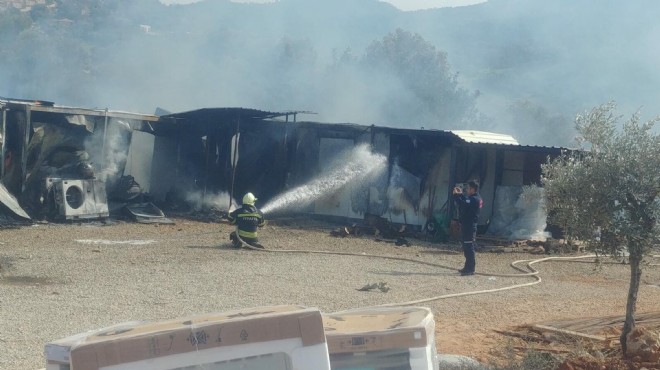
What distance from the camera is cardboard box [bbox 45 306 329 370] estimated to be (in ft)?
12.3

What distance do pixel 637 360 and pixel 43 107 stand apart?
1523 cm

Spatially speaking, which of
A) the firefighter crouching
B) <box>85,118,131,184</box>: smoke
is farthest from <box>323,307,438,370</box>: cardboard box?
<box>85,118,131,184</box>: smoke

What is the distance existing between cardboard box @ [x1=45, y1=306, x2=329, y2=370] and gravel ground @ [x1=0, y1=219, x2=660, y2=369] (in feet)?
12.4

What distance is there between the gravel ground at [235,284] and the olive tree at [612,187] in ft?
5.32

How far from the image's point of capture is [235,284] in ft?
38.9

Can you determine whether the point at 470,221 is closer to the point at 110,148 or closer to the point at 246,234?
the point at 246,234

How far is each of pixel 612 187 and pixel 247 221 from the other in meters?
8.99

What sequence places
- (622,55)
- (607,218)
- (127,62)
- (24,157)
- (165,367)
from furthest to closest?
(622,55)
(127,62)
(24,157)
(607,218)
(165,367)

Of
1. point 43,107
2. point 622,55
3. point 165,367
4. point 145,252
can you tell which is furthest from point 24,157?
point 622,55

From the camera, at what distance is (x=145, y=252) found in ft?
48.4

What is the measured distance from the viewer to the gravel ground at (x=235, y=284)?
30.5 ft

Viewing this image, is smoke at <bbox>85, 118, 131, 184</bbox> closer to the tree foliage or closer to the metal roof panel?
the metal roof panel

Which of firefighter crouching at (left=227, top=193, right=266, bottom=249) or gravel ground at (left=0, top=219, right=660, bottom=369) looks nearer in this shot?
gravel ground at (left=0, top=219, right=660, bottom=369)

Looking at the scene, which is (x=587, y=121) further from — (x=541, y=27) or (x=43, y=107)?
(x=541, y=27)
